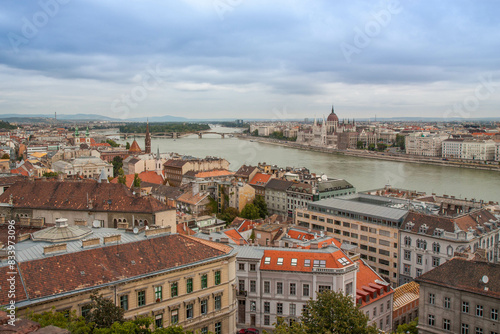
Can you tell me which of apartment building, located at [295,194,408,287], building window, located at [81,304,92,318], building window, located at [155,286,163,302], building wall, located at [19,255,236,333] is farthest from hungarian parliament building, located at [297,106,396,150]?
building window, located at [81,304,92,318]

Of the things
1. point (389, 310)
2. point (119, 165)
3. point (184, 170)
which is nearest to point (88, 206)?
point (389, 310)

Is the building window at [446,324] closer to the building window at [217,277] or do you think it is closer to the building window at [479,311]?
the building window at [479,311]

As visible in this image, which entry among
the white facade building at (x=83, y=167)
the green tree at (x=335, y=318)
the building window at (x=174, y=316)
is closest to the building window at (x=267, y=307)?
the building window at (x=174, y=316)

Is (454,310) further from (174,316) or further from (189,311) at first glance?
(174,316)

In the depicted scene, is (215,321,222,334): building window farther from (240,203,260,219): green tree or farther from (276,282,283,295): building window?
(240,203,260,219): green tree

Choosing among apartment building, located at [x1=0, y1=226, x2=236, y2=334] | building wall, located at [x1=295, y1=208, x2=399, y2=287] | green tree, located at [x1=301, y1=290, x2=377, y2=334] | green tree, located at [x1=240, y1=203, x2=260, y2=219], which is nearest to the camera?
green tree, located at [x1=301, y1=290, x2=377, y2=334]

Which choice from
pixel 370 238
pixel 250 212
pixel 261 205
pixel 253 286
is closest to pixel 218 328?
pixel 253 286

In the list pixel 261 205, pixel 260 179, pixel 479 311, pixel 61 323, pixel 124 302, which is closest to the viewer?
pixel 61 323
